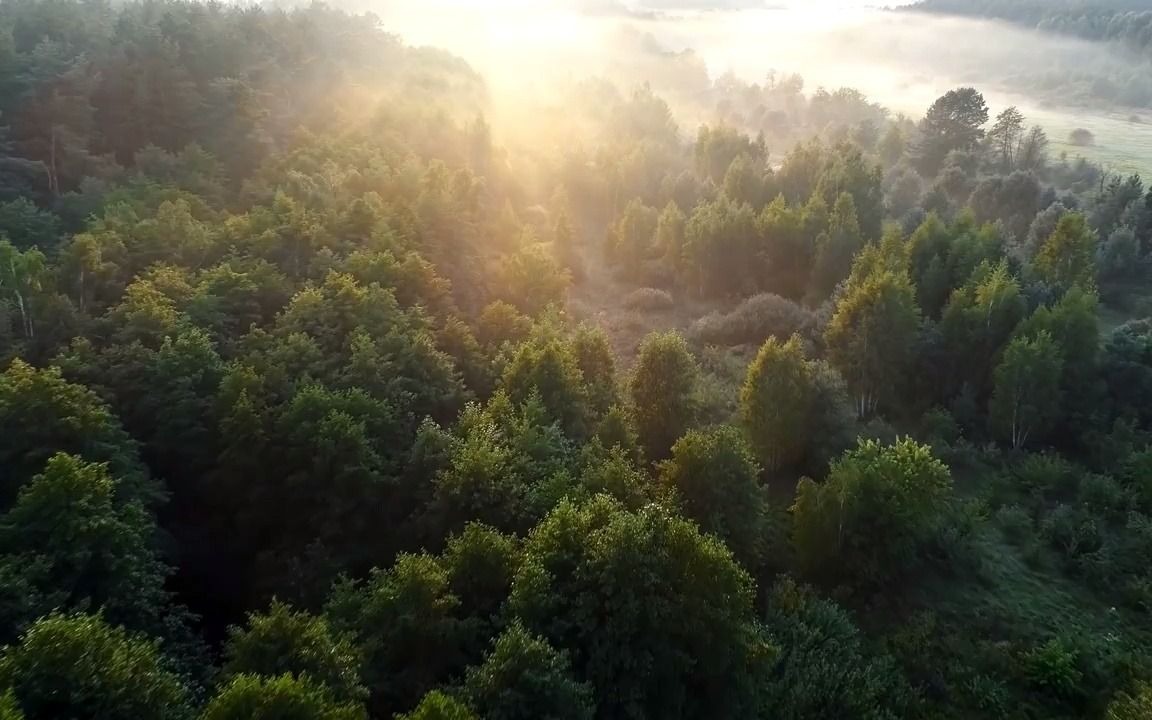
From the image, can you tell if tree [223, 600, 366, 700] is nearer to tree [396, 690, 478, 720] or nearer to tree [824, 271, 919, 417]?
tree [396, 690, 478, 720]

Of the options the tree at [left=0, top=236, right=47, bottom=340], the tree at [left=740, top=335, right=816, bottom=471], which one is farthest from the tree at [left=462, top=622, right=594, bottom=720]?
the tree at [left=0, top=236, right=47, bottom=340]

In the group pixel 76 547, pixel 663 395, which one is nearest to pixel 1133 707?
pixel 663 395

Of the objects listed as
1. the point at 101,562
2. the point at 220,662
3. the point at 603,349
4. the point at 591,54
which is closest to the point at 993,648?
the point at 603,349

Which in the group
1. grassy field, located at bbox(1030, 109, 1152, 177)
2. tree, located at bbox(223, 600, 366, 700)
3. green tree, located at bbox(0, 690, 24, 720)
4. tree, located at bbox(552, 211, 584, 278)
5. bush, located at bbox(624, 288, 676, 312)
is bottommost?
grassy field, located at bbox(1030, 109, 1152, 177)

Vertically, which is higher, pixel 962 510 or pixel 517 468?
pixel 517 468

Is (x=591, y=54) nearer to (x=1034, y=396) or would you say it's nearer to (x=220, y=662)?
(x=1034, y=396)

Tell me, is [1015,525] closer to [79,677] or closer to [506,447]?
[506,447]
